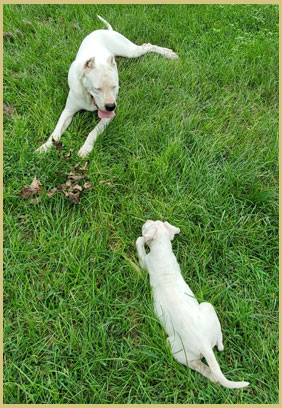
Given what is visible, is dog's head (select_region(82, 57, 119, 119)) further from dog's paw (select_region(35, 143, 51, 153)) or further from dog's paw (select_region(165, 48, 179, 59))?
dog's paw (select_region(165, 48, 179, 59))

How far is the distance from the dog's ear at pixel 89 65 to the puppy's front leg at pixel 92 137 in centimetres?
53

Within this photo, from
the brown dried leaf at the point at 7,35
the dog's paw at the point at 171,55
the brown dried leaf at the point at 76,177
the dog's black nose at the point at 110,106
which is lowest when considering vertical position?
the brown dried leaf at the point at 76,177

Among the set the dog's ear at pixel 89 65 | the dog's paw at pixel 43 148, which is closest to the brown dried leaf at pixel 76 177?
the dog's paw at pixel 43 148

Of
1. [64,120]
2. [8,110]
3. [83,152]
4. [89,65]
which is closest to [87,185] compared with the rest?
[83,152]

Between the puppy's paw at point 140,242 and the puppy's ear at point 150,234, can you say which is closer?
the puppy's ear at point 150,234

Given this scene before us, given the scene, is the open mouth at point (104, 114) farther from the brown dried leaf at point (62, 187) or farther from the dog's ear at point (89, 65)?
the brown dried leaf at point (62, 187)

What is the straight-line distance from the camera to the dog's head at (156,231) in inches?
103

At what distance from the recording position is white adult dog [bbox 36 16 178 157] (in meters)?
3.28

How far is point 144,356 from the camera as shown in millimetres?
2312

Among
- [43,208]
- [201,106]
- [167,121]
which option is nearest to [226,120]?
[201,106]

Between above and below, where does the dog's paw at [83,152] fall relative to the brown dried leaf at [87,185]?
above

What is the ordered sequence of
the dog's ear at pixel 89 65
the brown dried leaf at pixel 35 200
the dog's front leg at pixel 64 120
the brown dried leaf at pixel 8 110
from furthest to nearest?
the brown dried leaf at pixel 8 110 < the dog's front leg at pixel 64 120 < the dog's ear at pixel 89 65 < the brown dried leaf at pixel 35 200

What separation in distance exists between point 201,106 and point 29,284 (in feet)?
9.03

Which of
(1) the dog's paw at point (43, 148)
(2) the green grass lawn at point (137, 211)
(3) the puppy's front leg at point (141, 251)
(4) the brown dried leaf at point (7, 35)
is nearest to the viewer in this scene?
(2) the green grass lawn at point (137, 211)
